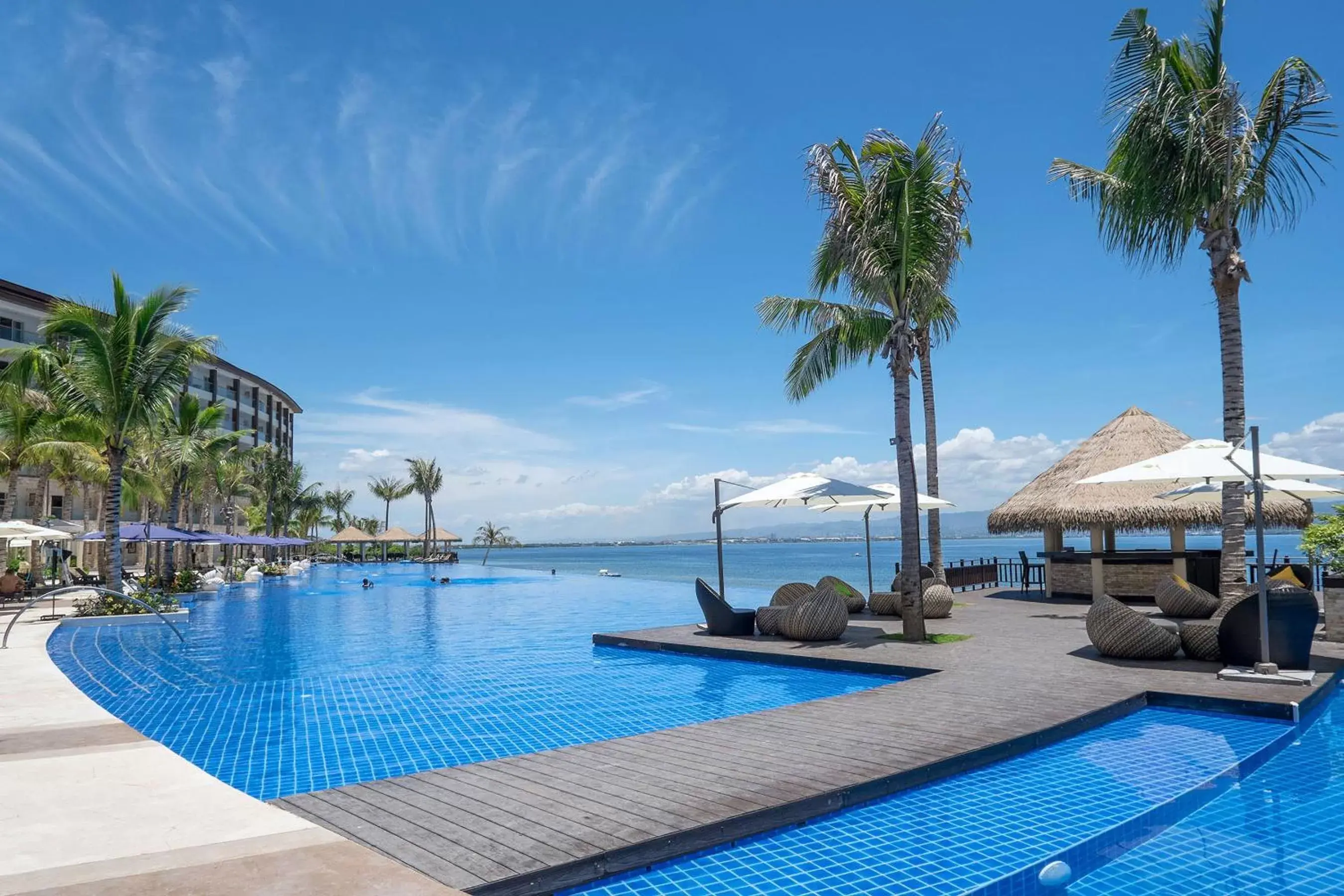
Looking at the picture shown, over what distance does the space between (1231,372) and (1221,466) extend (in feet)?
11.4

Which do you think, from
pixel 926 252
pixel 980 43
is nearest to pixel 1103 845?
pixel 926 252

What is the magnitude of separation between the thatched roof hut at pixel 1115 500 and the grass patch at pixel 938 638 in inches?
308

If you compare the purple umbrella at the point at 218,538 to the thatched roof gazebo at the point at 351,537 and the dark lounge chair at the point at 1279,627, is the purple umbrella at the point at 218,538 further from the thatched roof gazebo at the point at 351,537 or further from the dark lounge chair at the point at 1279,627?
the dark lounge chair at the point at 1279,627

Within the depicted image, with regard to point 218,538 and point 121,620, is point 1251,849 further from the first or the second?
point 218,538

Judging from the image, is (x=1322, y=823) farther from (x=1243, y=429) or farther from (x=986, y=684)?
(x=1243, y=429)

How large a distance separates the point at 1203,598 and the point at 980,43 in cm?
911

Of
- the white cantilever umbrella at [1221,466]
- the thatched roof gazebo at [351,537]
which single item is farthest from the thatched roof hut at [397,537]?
the white cantilever umbrella at [1221,466]

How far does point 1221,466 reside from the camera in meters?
8.74

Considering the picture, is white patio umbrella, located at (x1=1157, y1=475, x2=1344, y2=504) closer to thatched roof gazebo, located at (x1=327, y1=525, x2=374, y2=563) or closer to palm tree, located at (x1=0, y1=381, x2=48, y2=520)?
palm tree, located at (x1=0, y1=381, x2=48, y2=520)

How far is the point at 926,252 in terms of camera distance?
11.3 meters

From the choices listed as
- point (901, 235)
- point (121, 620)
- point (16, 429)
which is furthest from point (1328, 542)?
point (16, 429)

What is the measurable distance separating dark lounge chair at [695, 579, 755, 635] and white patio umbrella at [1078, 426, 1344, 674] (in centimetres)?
530

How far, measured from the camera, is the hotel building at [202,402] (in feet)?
134

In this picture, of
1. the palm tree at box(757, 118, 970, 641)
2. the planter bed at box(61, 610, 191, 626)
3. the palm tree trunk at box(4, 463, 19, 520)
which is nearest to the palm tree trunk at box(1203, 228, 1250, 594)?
the palm tree at box(757, 118, 970, 641)
